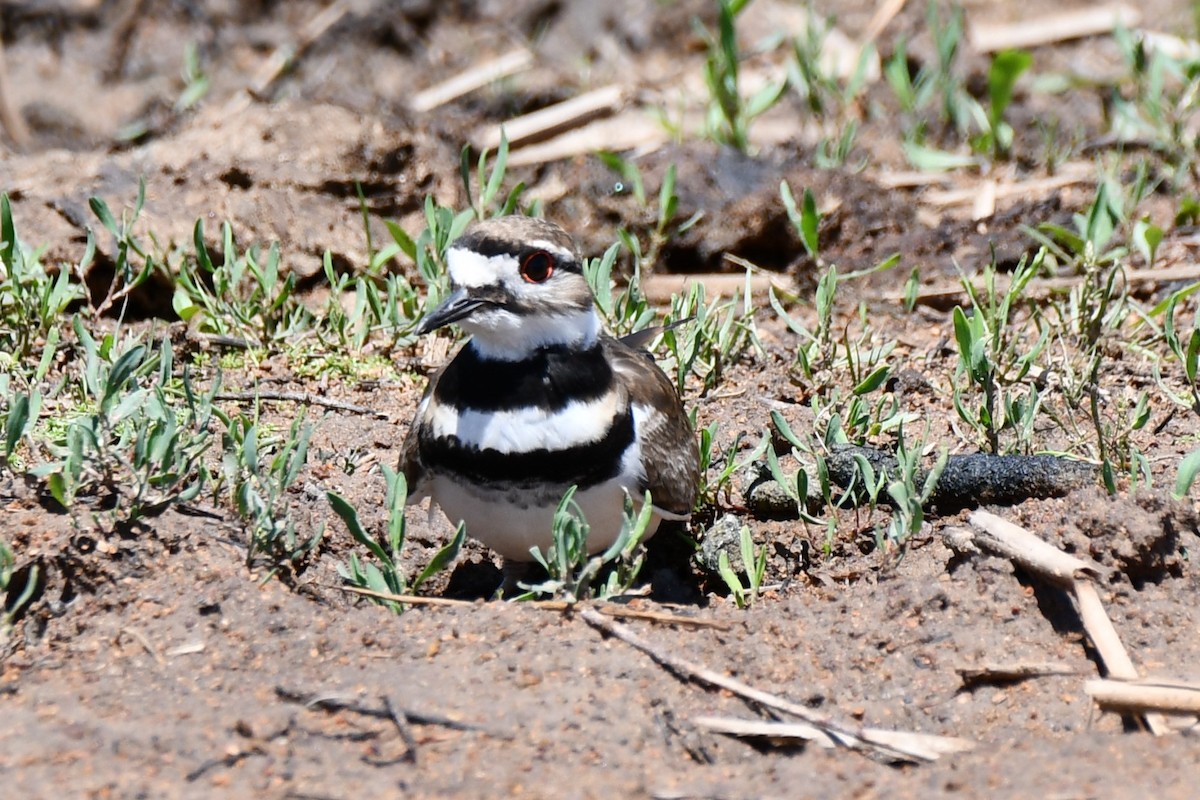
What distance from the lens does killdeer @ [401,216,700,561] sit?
4215 mm

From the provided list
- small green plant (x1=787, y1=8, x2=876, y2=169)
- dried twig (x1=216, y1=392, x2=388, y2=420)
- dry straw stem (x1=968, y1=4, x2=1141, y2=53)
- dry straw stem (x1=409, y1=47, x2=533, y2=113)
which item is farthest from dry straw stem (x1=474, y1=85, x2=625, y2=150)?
dried twig (x1=216, y1=392, x2=388, y2=420)

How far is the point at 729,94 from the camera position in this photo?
23.6ft

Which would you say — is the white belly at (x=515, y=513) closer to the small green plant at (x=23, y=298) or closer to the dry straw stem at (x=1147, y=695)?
the dry straw stem at (x=1147, y=695)

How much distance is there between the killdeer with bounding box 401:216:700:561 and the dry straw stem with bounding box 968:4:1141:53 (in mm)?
4540

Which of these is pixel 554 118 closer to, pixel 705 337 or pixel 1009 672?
pixel 705 337

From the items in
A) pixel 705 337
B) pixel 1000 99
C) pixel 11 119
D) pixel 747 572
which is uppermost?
Result: pixel 1000 99

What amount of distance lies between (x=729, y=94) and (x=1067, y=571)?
12.7 feet

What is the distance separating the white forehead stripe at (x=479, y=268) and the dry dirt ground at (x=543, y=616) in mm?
920

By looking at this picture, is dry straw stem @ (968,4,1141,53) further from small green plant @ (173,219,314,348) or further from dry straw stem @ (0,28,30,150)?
dry straw stem @ (0,28,30,150)

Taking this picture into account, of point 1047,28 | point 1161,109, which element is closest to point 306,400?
point 1161,109

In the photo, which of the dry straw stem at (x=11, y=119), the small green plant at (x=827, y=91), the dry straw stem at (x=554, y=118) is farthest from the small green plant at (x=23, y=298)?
the small green plant at (x=827, y=91)

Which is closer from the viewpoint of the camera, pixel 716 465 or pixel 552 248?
pixel 552 248

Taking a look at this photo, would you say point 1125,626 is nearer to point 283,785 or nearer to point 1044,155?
point 283,785

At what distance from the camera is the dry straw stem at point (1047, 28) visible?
322 inches
